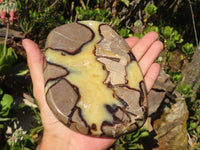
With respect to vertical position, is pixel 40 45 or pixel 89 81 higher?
pixel 89 81

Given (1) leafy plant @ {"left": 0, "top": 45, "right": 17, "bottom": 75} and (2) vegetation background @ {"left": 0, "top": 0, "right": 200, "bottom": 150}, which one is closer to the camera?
(1) leafy plant @ {"left": 0, "top": 45, "right": 17, "bottom": 75}

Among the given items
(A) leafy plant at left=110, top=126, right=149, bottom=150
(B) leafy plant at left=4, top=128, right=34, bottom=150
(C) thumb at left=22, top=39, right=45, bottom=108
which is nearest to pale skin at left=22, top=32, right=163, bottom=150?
(C) thumb at left=22, top=39, right=45, bottom=108

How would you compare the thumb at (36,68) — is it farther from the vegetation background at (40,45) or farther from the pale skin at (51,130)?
the vegetation background at (40,45)

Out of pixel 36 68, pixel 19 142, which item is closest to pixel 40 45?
pixel 36 68

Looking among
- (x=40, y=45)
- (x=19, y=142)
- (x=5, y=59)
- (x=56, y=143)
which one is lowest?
(x=19, y=142)

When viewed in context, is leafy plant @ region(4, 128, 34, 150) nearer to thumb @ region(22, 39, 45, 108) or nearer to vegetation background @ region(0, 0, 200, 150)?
vegetation background @ region(0, 0, 200, 150)

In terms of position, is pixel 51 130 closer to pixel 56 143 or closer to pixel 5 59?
pixel 56 143

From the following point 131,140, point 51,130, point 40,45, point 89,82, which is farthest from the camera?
point 40,45

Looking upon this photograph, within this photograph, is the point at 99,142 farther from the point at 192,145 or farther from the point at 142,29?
the point at 142,29

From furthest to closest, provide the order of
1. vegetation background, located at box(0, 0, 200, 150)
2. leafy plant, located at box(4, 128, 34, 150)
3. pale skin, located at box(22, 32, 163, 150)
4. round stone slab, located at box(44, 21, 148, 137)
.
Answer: vegetation background, located at box(0, 0, 200, 150) < leafy plant, located at box(4, 128, 34, 150) < pale skin, located at box(22, 32, 163, 150) < round stone slab, located at box(44, 21, 148, 137)
